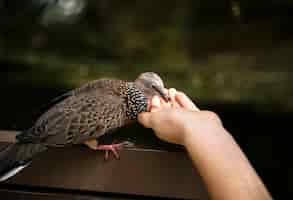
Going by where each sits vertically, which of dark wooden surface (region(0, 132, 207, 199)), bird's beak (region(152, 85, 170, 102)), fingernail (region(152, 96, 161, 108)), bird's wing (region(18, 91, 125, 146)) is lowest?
dark wooden surface (region(0, 132, 207, 199))

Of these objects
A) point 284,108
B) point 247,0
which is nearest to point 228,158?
point 284,108

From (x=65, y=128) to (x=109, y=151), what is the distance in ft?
0.35

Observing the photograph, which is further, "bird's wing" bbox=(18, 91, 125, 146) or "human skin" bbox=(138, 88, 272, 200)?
"bird's wing" bbox=(18, 91, 125, 146)

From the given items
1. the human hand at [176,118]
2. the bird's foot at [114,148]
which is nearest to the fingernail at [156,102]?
the human hand at [176,118]

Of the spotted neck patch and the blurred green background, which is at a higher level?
the blurred green background

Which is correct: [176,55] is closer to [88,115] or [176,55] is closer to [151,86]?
[151,86]

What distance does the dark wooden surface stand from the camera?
93 centimetres

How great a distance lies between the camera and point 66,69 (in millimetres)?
1034

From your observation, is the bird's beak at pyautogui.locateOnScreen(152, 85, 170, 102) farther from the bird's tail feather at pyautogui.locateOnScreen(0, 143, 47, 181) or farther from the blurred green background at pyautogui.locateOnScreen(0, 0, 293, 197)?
the bird's tail feather at pyautogui.locateOnScreen(0, 143, 47, 181)

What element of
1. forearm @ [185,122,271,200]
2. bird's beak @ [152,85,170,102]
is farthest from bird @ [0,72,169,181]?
forearm @ [185,122,271,200]

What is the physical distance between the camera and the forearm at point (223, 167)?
2.31ft

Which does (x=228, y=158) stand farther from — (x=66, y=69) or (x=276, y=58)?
(x=66, y=69)

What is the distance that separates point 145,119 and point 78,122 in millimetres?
118

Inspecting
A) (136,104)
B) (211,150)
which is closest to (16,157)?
(136,104)
